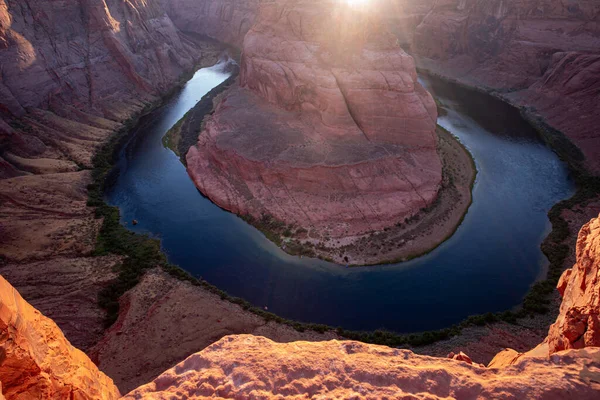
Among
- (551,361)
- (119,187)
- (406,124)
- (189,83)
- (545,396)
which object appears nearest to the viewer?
(545,396)

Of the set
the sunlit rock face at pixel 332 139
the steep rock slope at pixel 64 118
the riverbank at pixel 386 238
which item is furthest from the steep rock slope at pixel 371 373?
the sunlit rock face at pixel 332 139

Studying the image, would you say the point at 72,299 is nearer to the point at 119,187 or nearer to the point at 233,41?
the point at 119,187

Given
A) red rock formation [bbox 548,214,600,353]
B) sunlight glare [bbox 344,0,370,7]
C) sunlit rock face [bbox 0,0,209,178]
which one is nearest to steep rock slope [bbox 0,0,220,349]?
sunlit rock face [bbox 0,0,209,178]

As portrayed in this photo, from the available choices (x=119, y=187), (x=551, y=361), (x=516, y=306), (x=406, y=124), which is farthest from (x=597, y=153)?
(x=119, y=187)

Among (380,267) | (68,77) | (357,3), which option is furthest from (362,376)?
(68,77)

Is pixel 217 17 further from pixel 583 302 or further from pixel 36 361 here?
pixel 583 302

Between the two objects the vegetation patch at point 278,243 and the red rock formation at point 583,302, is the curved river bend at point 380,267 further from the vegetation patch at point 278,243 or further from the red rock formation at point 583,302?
the red rock formation at point 583,302
